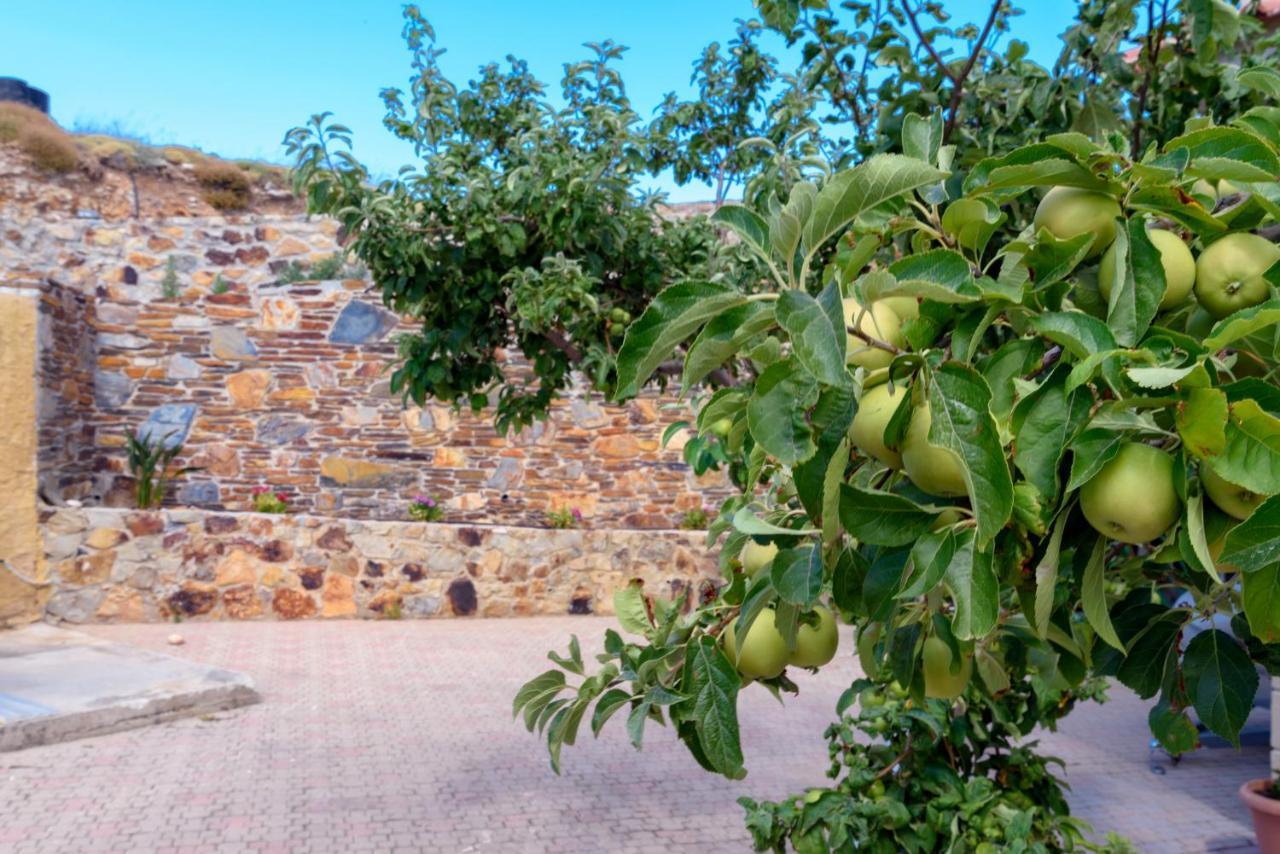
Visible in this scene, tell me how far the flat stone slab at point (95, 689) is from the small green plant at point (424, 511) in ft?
10.9

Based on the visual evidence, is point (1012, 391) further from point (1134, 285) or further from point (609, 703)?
point (609, 703)

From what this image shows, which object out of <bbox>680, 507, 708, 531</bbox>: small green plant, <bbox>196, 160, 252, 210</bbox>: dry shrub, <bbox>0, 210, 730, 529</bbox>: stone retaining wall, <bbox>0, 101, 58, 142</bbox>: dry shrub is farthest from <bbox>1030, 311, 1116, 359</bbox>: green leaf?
<bbox>0, 101, 58, 142</bbox>: dry shrub

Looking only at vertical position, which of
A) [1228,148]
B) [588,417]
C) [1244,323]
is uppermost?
[1228,148]

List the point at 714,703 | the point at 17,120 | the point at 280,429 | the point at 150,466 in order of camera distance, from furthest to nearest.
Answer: the point at 17,120
the point at 280,429
the point at 150,466
the point at 714,703

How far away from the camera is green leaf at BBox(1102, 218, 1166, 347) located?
84cm

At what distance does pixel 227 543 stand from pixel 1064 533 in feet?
28.2

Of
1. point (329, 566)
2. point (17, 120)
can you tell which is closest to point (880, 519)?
point (329, 566)

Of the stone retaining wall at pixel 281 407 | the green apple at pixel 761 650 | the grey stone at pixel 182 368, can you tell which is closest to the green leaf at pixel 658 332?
the green apple at pixel 761 650

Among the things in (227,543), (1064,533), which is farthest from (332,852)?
(227,543)

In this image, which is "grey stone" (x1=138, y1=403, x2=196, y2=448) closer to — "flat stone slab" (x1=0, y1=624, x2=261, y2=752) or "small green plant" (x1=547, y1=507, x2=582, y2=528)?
"flat stone slab" (x1=0, y1=624, x2=261, y2=752)

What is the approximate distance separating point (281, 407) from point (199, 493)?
1155mm

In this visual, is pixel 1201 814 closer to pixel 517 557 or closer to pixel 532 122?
pixel 532 122

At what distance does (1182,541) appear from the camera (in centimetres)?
80

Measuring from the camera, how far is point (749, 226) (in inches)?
39.0
